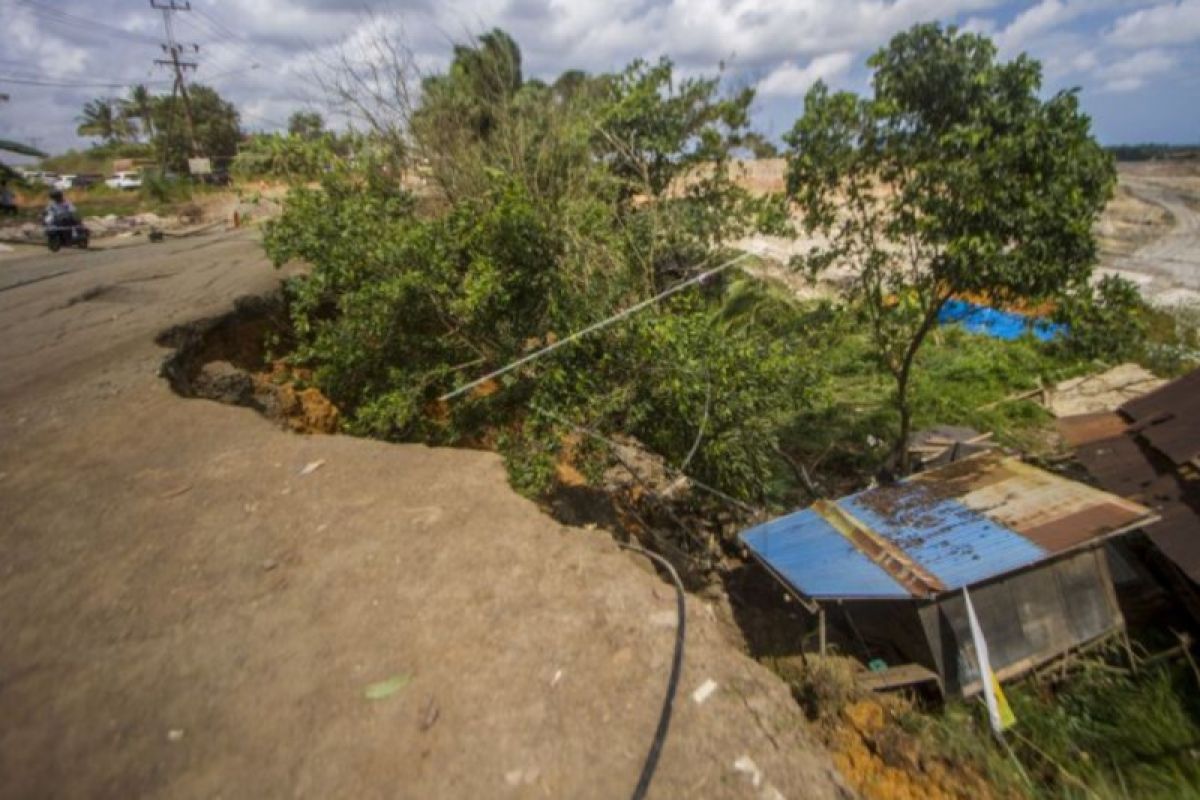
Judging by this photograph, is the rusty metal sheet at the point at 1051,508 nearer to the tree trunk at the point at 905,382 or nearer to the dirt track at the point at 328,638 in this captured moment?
the tree trunk at the point at 905,382

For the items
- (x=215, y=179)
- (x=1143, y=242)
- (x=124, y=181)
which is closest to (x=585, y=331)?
(x=1143, y=242)

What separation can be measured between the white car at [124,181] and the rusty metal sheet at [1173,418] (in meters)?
35.5

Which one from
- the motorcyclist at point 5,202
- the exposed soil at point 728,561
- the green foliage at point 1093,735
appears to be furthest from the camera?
the motorcyclist at point 5,202

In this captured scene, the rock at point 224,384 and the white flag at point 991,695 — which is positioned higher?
the rock at point 224,384

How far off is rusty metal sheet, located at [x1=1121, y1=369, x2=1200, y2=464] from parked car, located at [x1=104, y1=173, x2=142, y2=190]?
3542 cm

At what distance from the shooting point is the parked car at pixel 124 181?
95.7 feet

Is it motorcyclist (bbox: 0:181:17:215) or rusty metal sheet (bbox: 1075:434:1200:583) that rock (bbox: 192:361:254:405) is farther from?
motorcyclist (bbox: 0:181:17:215)

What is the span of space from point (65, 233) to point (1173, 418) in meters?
19.9

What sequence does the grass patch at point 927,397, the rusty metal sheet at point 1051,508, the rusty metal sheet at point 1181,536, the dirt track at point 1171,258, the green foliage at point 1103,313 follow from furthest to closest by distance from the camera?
the dirt track at point 1171,258 < the grass patch at point 927,397 < the green foliage at point 1103,313 < the rusty metal sheet at point 1051,508 < the rusty metal sheet at point 1181,536

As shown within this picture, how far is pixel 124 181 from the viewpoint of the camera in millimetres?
29922

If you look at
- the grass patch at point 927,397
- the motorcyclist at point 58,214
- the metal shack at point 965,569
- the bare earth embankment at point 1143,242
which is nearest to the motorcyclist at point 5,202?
the motorcyclist at point 58,214

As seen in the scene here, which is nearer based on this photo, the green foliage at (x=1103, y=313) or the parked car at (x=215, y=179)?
the green foliage at (x=1103, y=313)

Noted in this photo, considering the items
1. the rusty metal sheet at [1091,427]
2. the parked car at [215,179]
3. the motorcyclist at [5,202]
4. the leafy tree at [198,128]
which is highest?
the leafy tree at [198,128]

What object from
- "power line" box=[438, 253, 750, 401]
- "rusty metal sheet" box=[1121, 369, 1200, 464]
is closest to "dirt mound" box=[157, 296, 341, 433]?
"power line" box=[438, 253, 750, 401]
